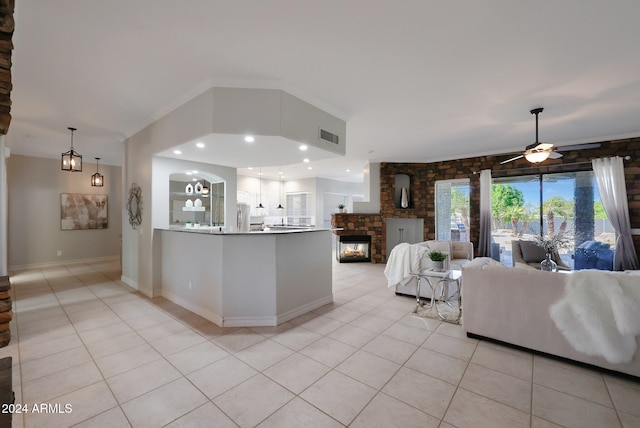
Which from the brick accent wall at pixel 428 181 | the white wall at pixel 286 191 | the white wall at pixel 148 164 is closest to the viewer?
the white wall at pixel 148 164

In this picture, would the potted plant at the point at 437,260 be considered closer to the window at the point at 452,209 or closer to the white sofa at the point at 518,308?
the white sofa at the point at 518,308

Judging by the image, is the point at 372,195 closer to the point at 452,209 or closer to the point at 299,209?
the point at 452,209

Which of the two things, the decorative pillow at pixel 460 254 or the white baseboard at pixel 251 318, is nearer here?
the white baseboard at pixel 251 318

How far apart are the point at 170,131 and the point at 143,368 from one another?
2.89 metres

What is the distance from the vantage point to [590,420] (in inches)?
69.4

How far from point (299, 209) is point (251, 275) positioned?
7.54m

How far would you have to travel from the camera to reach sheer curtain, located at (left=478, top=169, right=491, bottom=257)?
6352mm

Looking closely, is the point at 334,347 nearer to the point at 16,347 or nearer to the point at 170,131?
the point at 16,347

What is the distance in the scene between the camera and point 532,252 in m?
4.98

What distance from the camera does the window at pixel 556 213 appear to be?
5305mm

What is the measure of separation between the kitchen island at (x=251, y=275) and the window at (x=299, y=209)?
6.65 meters

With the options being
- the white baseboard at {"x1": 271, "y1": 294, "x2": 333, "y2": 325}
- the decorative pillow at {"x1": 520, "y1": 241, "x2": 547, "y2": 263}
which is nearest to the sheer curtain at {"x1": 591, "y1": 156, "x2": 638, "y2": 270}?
the decorative pillow at {"x1": 520, "y1": 241, "x2": 547, "y2": 263}

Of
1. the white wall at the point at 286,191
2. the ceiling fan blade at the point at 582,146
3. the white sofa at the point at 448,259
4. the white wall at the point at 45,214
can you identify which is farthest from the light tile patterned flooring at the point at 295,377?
the white wall at the point at 286,191

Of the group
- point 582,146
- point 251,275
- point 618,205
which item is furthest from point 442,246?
point 251,275
